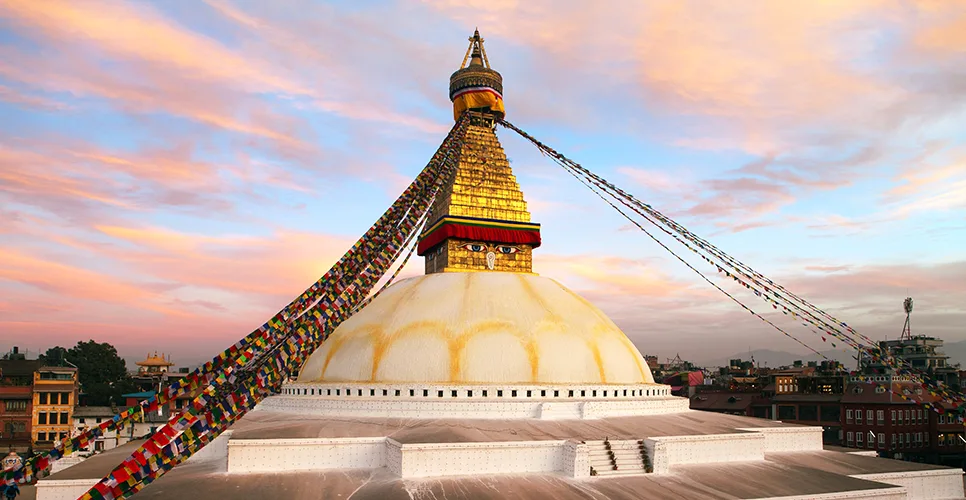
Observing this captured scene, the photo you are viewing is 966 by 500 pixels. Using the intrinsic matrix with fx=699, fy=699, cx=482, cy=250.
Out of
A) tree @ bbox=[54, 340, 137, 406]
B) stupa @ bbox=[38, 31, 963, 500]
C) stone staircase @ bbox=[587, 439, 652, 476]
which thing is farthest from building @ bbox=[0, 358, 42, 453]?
stone staircase @ bbox=[587, 439, 652, 476]

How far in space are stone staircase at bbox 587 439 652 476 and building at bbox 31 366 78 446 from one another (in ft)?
108

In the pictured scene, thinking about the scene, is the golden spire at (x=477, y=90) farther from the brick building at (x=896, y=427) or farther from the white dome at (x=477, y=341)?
the brick building at (x=896, y=427)

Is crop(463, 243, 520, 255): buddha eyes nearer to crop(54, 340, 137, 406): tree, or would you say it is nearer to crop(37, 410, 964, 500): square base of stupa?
crop(37, 410, 964, 500): square base of stupa

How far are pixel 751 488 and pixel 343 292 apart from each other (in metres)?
10.1

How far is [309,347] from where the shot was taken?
1619 cm

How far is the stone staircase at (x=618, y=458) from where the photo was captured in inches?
581

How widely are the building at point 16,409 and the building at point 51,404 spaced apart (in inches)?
13.3

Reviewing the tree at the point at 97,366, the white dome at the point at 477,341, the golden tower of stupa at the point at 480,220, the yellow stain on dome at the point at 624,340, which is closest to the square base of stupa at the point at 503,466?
the white dome at the point at 477,341

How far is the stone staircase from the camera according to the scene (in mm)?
14750

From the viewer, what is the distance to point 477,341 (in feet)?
60.3

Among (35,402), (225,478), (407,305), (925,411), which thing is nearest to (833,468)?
(407,305)

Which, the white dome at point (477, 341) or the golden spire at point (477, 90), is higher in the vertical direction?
the golden spire at point (477, 90)

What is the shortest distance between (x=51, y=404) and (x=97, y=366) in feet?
56.6

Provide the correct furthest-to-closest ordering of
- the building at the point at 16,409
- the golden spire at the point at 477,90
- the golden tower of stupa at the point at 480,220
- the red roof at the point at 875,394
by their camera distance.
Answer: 1. the red roof at the point at 875,394
2. the building at the point at 16,409
3. the golden spire at the point at 477,90
4. the golden tower of stupa at the point at 480,220
